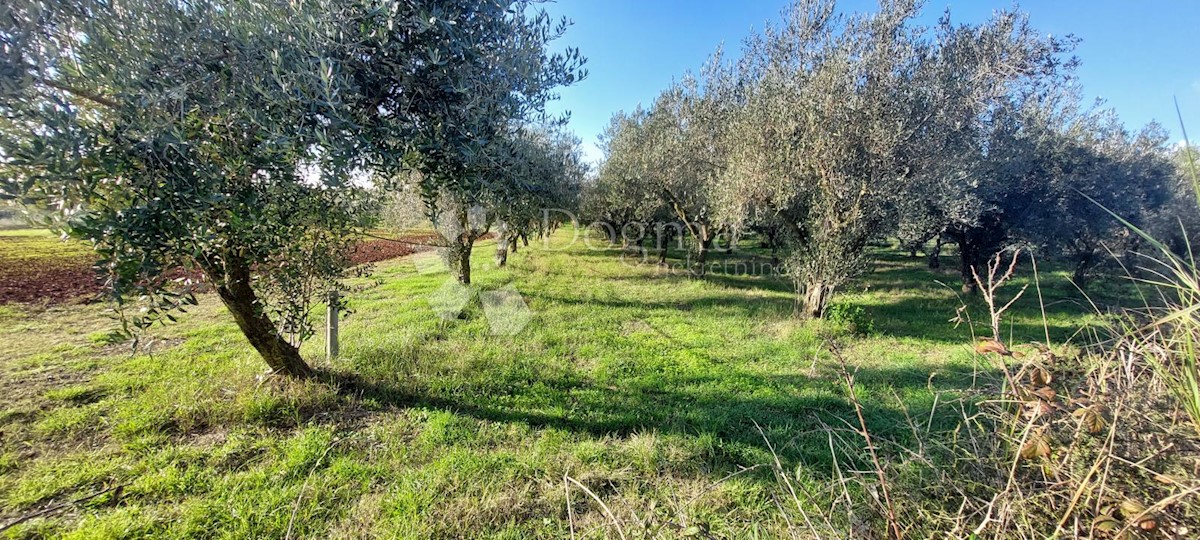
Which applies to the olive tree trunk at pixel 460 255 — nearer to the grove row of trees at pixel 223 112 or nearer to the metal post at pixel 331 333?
the metal post at pixel 331 333

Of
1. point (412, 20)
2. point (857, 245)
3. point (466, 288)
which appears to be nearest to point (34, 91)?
point (412, 20)

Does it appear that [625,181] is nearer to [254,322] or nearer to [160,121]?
[254,322]

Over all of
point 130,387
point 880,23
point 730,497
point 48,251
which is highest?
point 880,23

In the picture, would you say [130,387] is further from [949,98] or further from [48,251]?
[48,251]

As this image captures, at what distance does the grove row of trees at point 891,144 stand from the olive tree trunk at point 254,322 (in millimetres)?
9720

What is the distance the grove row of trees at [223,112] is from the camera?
2.56 m

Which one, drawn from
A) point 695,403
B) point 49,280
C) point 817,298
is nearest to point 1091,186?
point 817,298

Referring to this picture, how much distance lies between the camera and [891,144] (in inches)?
326

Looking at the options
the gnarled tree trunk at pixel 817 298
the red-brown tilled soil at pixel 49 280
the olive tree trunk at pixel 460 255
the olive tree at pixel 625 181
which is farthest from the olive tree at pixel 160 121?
the olive tree at pixel 625 181

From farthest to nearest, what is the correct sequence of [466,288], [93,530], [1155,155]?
[1155,155], [466,288], [93,530]

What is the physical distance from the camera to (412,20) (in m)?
3.25

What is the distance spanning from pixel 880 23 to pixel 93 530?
13.2 metres

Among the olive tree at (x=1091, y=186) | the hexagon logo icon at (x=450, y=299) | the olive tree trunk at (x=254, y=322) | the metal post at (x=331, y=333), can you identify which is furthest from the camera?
the olive tree at (x=1091, y=186)

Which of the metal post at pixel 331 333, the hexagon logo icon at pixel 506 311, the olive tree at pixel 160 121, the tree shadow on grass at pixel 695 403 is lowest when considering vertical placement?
the tree shadow on grass at pixel 695 403
